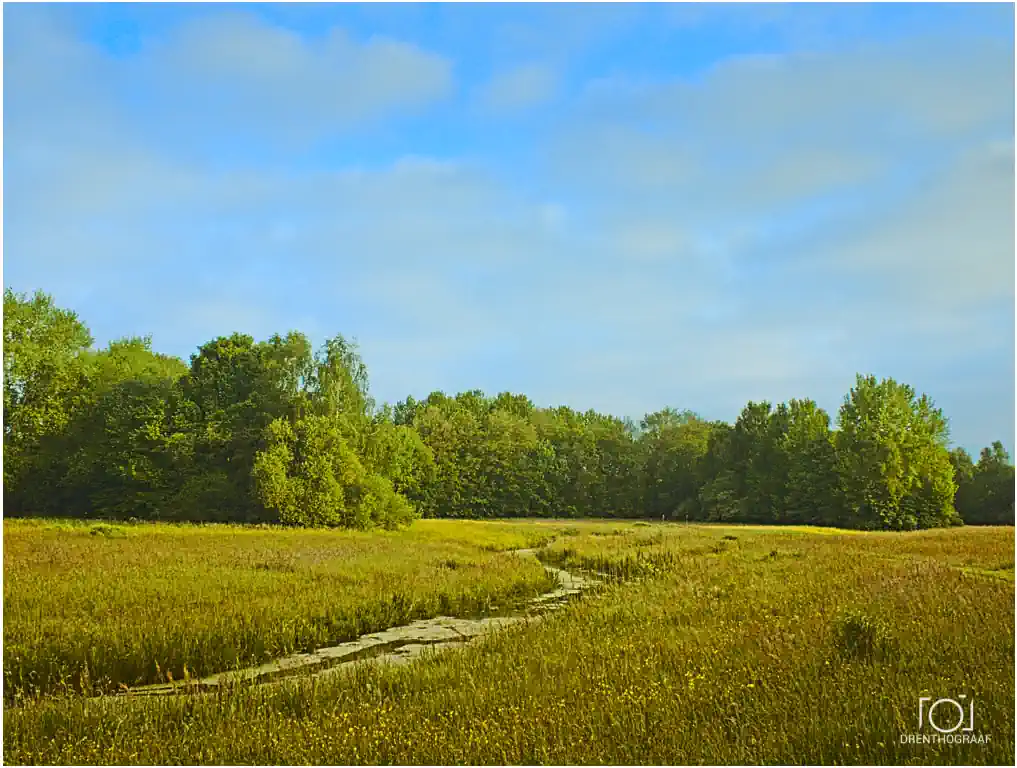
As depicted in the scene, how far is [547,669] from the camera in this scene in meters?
8.27

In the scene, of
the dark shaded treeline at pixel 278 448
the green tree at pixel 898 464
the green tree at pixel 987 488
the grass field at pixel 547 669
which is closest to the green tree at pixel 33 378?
the dark shaded treeline at pixel 278 448

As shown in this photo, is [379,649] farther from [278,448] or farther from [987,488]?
[987,488]

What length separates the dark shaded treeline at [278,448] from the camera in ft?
129

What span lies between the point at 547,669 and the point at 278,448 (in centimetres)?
3329

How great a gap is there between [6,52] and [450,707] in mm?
10990

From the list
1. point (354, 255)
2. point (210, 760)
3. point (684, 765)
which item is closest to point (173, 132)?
point (354, 255)

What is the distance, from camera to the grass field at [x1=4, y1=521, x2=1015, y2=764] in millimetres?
5559

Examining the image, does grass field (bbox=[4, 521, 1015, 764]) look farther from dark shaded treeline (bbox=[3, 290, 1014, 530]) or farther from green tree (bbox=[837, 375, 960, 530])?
green tree (bbox=[837, 375, 960, 530])

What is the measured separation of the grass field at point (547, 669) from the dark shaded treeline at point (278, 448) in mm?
22486

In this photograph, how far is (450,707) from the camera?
6.98 meters

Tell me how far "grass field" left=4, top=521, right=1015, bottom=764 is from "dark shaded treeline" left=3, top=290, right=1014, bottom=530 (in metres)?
22.5

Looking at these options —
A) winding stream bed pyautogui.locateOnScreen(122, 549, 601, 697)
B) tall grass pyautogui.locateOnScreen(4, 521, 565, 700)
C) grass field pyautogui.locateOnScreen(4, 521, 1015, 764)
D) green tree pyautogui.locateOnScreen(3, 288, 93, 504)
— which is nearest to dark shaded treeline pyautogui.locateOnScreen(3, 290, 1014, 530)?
green tree pyautogui.locateOnScreen(3, 288, 93, 504)

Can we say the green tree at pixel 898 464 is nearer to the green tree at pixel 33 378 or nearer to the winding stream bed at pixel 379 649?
the winding stream bed at pixel 379 649

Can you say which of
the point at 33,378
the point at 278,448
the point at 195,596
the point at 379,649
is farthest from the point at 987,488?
the point at 33,378
